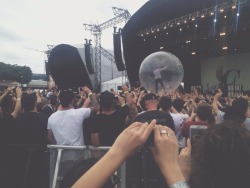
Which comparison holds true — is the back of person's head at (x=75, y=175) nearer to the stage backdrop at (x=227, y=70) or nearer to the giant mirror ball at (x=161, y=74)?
the giant mirror ball at (x=161, y=74)

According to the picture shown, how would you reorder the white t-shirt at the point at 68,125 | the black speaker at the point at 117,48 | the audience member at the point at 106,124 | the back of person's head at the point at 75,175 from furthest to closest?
the black speaker at the point at 117,48 < the white t-shirt at the point at 68,125 < the audience member at the point at 106,124 < the back of person's head at the point at 75,175

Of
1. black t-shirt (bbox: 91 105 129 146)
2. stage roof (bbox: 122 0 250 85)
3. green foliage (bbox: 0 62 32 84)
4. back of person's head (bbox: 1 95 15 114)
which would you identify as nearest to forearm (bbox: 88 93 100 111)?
black t-shirt (bbox: 91 105 129 146)

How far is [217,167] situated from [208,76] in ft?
99.7

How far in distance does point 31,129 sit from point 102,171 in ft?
12.3

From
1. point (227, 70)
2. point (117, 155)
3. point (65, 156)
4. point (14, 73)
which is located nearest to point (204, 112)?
point (65, 156)

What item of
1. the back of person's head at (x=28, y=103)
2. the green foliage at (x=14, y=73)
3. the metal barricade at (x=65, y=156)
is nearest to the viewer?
the metal barricade at (x=65, y=156)

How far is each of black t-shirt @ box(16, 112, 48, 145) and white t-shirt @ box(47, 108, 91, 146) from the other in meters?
0.18

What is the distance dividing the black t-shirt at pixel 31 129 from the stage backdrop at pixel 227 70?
2468cm

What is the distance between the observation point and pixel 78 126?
4.58 metres

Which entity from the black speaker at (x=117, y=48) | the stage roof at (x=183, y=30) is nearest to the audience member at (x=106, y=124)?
the stage roof at (x=183, y=30)

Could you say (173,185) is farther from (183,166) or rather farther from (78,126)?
(78,126)

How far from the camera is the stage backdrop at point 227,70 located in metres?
27.5

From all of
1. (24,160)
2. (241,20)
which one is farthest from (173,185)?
(241,20)

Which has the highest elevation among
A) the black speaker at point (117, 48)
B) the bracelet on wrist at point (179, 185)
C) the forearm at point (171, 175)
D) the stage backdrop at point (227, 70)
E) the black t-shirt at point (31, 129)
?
the black speaker at point (117, 48)
